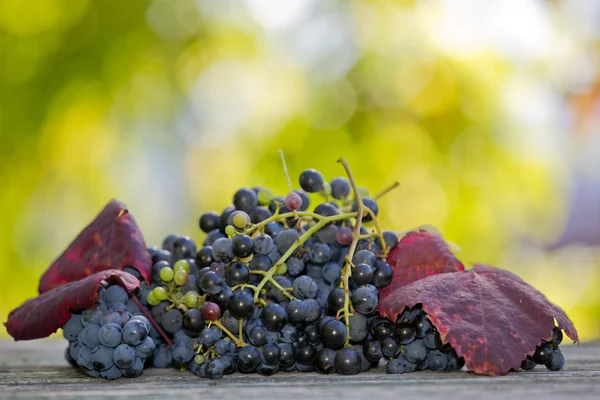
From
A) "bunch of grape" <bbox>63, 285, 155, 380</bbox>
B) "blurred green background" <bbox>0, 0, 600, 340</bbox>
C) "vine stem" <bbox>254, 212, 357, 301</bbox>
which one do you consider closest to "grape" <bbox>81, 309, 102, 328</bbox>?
"bunch of grape" <bbox>63, 285, 155, 380</bbox>

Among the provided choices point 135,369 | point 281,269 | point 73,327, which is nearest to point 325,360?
point 281,269

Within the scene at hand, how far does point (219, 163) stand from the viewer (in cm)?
419

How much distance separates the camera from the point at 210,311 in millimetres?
830

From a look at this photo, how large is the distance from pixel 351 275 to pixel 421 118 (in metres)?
3.44

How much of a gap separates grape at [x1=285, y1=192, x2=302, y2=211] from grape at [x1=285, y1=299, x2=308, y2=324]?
148 millimetres

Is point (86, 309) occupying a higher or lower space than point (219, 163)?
lower

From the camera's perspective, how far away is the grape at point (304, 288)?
2.88 ft

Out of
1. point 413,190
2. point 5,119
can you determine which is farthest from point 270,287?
point 5,119

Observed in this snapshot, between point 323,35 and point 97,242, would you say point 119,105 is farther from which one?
point 97,242

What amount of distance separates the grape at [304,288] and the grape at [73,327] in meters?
0.30

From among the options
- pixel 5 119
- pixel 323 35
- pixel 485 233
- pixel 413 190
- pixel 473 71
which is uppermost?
pixel 323 35

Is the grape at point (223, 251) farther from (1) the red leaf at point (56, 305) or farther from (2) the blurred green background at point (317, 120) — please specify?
(2) the blurred green background at point (317, 120)

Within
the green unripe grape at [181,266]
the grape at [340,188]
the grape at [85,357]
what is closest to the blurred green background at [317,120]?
the grape at [340,188]

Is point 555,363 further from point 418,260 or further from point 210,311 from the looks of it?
point 210,311
